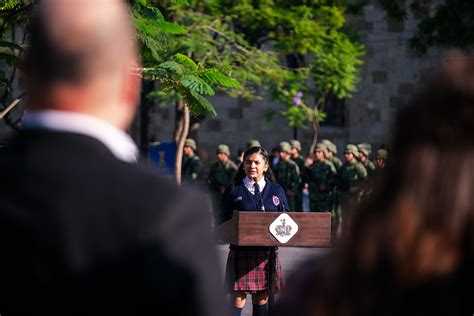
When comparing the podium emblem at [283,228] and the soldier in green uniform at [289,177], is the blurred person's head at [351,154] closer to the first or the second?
the soldier in green uniform at [289,177]

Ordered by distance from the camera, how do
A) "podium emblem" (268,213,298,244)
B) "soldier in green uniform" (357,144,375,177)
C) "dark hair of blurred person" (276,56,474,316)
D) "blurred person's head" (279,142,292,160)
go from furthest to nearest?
"blurred person's head" (279,142,292,160) → "soldier in green uniform" (357,144,375,177) → "podium emblem" (268,213,298,244) → "dark hair of blurred person" (276,56,474,316)

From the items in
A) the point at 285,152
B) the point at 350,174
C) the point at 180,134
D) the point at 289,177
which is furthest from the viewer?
the point at 180,134

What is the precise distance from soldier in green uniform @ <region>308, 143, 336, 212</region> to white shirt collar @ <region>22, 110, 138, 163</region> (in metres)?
20.6

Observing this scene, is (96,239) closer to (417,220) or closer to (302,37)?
(417,220)

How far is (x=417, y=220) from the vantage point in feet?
A: 7.48

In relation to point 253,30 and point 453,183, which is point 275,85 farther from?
point 453,183

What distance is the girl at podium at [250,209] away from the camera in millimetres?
10383

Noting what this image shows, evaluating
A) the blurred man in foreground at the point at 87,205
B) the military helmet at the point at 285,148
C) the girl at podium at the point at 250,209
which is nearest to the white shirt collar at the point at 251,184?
the girl at podium at the point at 250,209

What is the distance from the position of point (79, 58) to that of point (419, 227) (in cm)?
78

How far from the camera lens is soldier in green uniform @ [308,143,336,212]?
76.0 feet

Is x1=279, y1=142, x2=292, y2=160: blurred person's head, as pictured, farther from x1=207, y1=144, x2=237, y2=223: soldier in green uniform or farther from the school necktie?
the school necktie

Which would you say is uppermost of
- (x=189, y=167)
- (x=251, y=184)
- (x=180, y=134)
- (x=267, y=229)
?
(x=180, y=134)

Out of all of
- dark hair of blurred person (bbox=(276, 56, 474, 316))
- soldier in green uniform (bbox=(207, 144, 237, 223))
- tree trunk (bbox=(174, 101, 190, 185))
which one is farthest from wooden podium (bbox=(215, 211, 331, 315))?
tree trunk (bbox=(174, 101, 190, 185))

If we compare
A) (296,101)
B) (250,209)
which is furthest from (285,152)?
(250,209)
